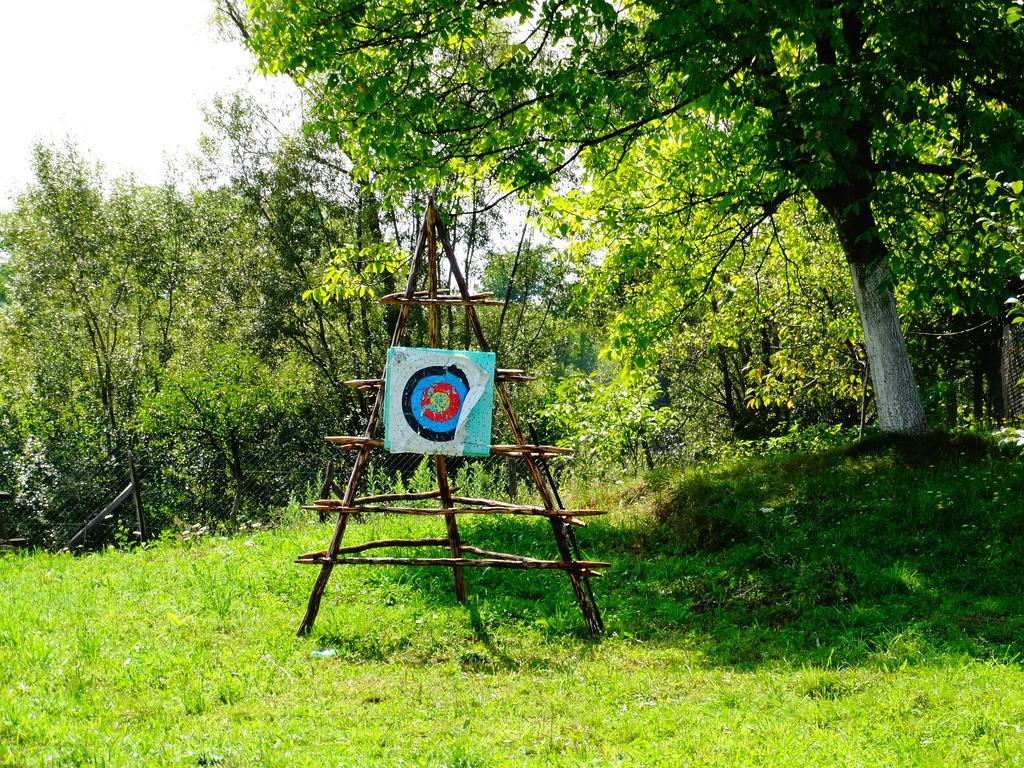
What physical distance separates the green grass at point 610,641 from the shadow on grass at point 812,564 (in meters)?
0.03

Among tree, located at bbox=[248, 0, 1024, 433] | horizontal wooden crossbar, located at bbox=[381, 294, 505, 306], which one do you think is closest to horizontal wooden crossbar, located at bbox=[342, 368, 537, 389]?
horizontal wooden crossbar, located at bbox=[381, 294, 505, 306]

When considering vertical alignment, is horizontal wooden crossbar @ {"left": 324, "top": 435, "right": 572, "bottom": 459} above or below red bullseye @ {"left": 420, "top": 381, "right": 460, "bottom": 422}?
below

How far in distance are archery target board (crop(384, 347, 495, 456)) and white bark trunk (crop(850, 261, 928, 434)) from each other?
5.32 m

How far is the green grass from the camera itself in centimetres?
442

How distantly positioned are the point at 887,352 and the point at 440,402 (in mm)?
5895

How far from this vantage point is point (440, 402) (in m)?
7.42

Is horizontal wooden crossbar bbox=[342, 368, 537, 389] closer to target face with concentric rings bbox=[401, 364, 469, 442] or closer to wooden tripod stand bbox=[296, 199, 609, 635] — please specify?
wooden tripod stand bbox=[296, 199, 609, 635]

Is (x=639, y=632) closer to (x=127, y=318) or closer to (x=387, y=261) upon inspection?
(x=387, y=261)

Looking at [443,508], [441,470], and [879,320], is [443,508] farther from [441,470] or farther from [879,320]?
[879,320]

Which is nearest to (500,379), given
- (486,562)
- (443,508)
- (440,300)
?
(440,300)

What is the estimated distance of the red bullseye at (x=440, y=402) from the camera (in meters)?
7.39

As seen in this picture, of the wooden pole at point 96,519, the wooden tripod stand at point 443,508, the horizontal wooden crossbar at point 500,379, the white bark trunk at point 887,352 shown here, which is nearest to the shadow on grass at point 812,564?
the white bark trunk at point 887,352

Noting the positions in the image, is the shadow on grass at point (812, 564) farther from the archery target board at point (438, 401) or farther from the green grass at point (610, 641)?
the archery target board at point (438, 401)

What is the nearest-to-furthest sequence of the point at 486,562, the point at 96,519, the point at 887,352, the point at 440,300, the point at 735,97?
the point at 486,562 < the point at 440,300 < the point at 735,97 < the point at 887,352 < the point at 96,519
